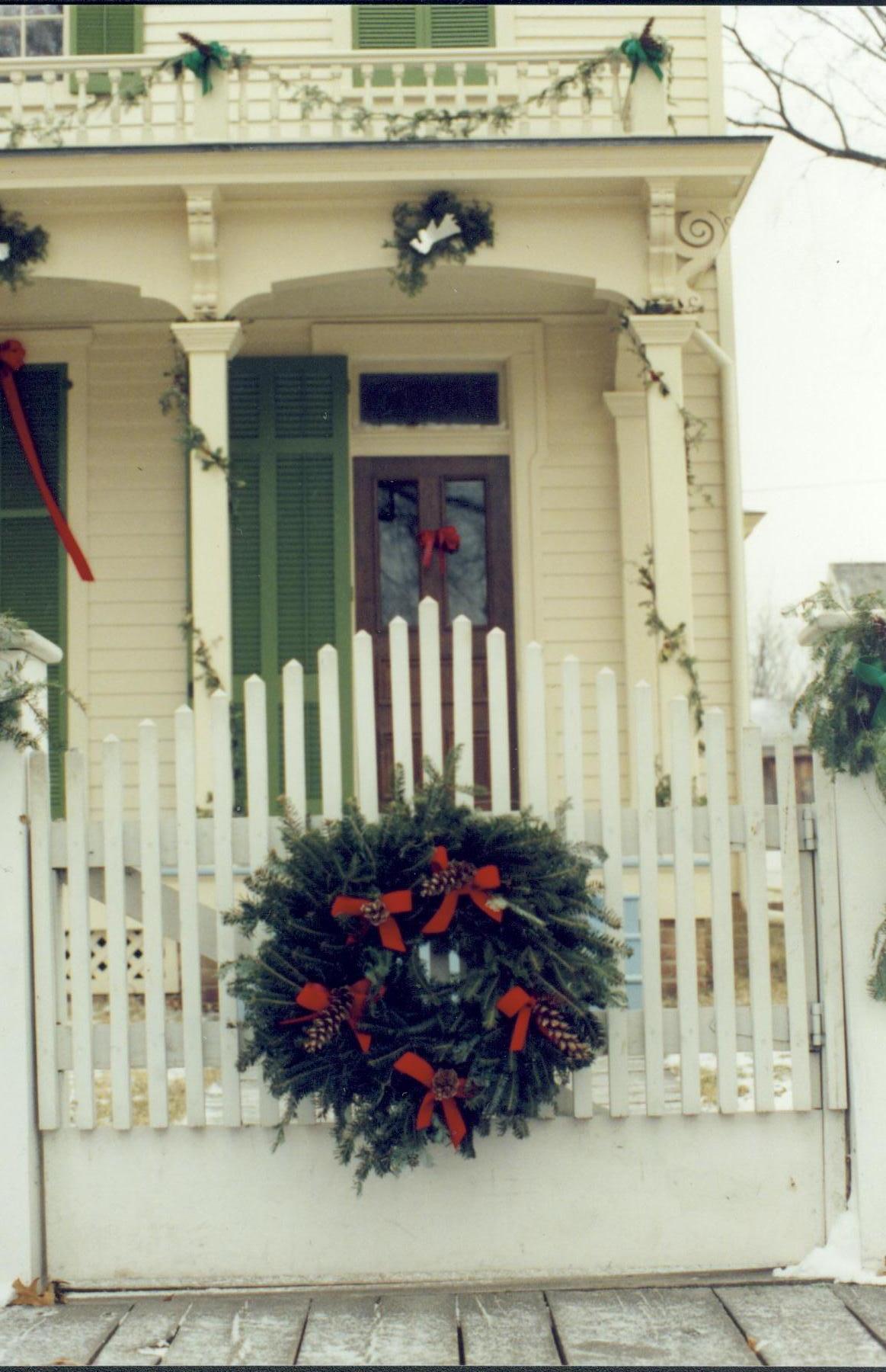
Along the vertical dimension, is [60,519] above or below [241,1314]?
above

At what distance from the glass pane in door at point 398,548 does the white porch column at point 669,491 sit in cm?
191

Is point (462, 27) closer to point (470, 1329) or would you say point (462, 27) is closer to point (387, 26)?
point (387, 26)

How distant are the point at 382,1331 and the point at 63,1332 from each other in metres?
0.76

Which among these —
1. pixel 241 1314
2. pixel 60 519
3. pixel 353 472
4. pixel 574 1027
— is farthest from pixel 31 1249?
pixel 353 472

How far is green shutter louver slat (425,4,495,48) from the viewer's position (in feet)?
29.9

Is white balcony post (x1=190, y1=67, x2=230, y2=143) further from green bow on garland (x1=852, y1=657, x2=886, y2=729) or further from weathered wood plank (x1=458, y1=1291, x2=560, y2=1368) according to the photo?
weathered wood plank (x1=458, y1=1291, x2=560, y2=1368)

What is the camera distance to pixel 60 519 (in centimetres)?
818

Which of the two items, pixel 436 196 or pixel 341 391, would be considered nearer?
pixel 436 196

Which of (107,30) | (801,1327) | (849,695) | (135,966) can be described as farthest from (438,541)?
(801,1327)

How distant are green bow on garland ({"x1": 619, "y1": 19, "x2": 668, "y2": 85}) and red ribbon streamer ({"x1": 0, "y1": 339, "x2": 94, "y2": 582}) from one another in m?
3.85

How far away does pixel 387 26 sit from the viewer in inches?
361

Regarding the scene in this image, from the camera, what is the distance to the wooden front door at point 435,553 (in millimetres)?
8641

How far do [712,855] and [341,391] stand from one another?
536 centimetres

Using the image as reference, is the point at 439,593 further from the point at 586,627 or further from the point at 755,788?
the point at 755,788
